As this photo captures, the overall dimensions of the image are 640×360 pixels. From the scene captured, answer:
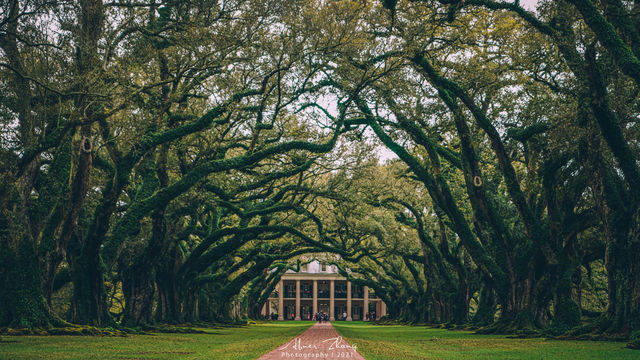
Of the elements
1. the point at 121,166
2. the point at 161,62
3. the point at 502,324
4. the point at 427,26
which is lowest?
the point at 502,324

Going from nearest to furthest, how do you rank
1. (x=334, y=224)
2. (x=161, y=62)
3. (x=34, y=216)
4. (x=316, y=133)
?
(x=34, y=216), (x=161, y=62), (x=316, y=133), (x=334, y=224)

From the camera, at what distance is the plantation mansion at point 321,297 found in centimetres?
10675

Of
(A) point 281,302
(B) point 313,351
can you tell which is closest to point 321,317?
(A) point 281,302

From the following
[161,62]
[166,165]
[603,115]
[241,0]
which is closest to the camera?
[603,115]

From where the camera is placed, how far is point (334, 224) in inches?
1233

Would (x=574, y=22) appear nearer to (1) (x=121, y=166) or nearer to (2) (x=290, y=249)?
(1) (x=121, y=166)

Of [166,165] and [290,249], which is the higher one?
[166,165]

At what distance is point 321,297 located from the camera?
109750 mm

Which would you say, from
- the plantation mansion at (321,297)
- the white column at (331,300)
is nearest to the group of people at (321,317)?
the white column at (331,300)

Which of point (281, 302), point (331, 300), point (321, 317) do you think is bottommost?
point (321, 317)

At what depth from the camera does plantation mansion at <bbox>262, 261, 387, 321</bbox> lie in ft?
350

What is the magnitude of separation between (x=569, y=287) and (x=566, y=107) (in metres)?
6.36

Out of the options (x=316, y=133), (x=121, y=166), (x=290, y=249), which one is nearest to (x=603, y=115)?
(x=316, y=133)

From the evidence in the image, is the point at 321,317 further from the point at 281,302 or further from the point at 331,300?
the point at 331,300
